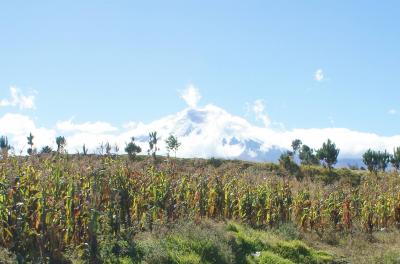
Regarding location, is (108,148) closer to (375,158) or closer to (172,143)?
→ (375,158)

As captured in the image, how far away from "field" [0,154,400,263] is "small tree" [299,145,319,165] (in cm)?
5342

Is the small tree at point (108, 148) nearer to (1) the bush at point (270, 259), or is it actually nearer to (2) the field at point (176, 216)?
(2) the field at point (176, 216)

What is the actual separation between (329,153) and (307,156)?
13.0 m

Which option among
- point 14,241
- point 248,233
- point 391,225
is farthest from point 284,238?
point 14,241

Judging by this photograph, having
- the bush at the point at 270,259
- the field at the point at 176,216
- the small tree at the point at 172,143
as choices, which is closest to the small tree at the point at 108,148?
the field at the point at 176,216

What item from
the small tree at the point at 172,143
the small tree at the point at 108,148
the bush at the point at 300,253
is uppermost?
the small tree at the point at 172,143

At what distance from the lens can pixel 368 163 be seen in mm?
59781

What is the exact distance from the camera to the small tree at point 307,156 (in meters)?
73.5

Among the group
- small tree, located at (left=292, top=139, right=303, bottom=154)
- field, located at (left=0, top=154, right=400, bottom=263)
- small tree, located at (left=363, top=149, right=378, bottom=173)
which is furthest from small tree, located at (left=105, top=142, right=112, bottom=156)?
small tree, located at (left=292, top=139, right=303, bottom=154)

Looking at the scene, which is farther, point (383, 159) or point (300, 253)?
point (383, 159)

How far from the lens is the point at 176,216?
45.4ft

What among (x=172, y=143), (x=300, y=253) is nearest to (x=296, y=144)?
(x=172, y=143)

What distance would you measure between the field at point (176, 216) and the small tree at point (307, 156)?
53419mm

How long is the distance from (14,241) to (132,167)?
5472 mm
